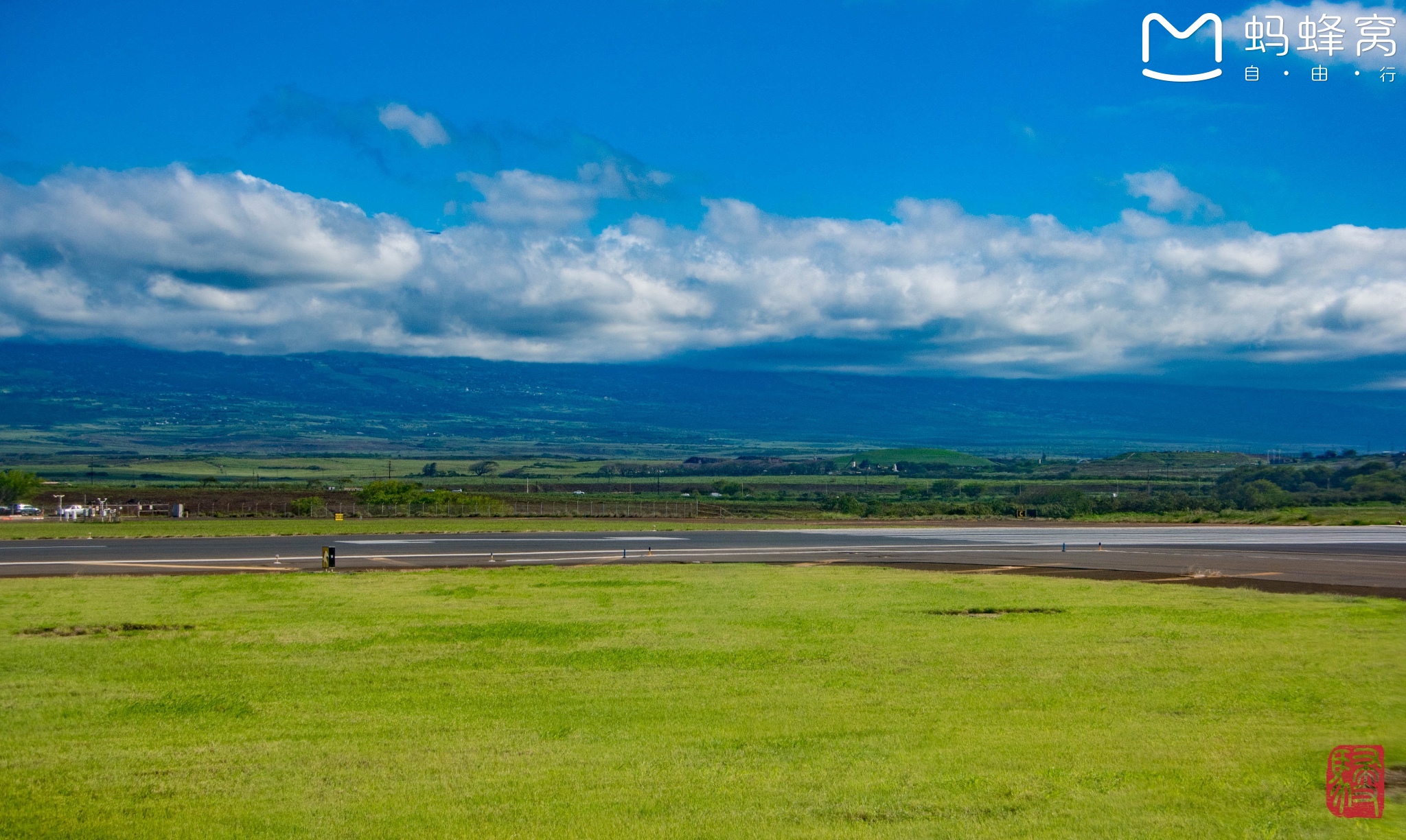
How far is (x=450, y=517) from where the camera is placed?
72.8 m

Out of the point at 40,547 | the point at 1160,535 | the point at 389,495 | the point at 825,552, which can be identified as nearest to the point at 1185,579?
the point at 825,552

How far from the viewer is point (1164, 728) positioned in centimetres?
995

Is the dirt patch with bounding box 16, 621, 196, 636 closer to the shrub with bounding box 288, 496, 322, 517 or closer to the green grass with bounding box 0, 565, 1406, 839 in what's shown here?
the green grass with bounding box 0, 565, 1406, 839

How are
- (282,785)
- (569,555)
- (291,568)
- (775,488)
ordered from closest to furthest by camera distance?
(282,785) < (291,568) < (569,555) < (775,488)

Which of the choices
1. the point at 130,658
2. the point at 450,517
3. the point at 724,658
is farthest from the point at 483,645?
the point at 450,517

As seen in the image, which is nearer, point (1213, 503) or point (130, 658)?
point (130, 658)

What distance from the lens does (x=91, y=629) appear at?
16844 millimetres

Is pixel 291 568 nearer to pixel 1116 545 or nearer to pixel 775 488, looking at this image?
pixel 1116 545

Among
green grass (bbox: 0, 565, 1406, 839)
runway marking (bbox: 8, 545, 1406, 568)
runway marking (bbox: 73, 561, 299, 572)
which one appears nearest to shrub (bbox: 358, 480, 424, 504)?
runway marking (bbox: 8, 545, 1406, 568)

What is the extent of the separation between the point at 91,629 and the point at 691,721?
1154 cm

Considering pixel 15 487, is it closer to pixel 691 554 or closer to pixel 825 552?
pixel 691 554

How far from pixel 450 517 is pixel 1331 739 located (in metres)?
67.4

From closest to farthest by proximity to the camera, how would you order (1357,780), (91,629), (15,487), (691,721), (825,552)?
(1357,780) < (691,721) < (91,629) < (825,552) < (15,487)

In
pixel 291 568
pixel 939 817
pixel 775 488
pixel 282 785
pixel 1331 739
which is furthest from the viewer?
pixel 775 488
